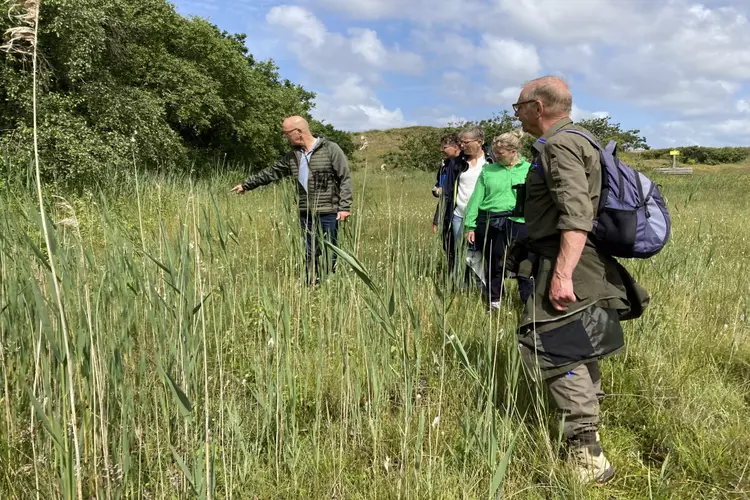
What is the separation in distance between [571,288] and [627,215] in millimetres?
353

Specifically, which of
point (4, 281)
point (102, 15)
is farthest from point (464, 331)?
point (102, 15)

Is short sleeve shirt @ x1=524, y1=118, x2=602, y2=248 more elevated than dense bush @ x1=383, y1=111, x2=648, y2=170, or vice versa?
dense bush @ x1=383, y1=111, x2=648, y2=170

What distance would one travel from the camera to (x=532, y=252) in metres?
2.08

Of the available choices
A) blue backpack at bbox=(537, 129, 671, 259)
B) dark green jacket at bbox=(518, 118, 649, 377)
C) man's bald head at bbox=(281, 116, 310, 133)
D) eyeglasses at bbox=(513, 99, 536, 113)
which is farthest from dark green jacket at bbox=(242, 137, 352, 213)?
blue backpack at bbox=(537, 129, 671, 259)

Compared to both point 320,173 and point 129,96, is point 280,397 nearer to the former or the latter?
point 320,173

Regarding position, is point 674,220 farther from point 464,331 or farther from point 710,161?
point 710,161

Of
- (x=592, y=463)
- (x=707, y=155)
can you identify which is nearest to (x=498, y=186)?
(x=592, y=463)

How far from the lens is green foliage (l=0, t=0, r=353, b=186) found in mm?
9539

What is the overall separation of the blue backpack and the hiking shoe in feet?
2.57

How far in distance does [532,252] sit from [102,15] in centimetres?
1178

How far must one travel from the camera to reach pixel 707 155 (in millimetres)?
40438

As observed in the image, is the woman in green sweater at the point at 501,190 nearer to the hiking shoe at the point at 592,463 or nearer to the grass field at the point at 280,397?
the grass field at the point at 280,397

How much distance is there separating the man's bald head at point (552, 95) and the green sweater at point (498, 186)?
5.73ft

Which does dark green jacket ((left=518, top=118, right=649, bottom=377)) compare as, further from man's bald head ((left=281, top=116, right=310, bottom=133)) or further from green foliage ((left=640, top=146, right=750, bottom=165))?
green foliage ((left=640, top=146, right=750, bottom=165))
